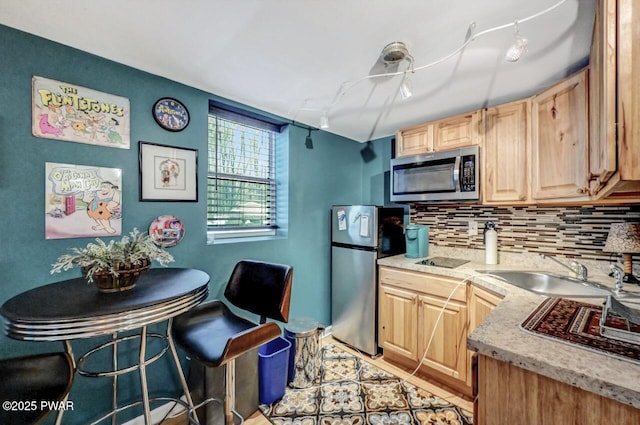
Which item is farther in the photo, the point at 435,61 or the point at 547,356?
the point at 435,61

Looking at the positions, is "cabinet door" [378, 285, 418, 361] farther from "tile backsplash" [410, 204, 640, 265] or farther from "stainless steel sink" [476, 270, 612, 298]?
"tile backsplash" [410, 204, 640, 265]

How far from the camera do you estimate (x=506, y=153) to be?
1958 millimetres

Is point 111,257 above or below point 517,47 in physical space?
below

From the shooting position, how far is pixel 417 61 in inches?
59.9

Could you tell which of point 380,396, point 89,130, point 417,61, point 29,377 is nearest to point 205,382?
point 29,377

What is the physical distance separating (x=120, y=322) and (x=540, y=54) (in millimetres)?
2340

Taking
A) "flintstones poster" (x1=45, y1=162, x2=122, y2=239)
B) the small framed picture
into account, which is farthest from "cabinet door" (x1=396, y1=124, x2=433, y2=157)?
"flintstones poster" (x1=45, y1=162, x2=122, y2=239)

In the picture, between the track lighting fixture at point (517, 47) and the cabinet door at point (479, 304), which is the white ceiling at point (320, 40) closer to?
the track lighting fixture at point (517, 47)

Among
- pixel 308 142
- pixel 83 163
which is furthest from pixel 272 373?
pixel 308 142

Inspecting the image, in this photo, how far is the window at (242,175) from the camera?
2.12 metres

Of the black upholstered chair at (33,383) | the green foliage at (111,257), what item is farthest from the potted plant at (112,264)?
the black upholstered chair at (33,383)

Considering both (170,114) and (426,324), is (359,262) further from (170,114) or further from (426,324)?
(170,114)

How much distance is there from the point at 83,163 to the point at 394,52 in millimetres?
1781

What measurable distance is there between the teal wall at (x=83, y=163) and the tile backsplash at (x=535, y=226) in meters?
1.45
